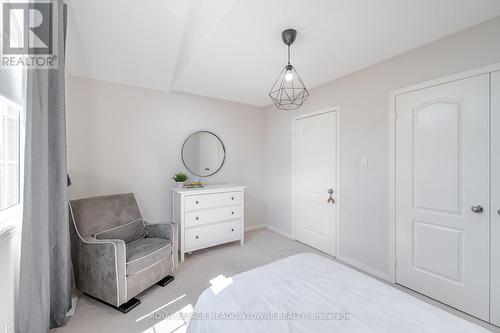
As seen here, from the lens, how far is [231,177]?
3.66 m

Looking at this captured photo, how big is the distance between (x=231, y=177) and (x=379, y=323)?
296cm

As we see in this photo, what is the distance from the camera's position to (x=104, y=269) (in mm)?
1773

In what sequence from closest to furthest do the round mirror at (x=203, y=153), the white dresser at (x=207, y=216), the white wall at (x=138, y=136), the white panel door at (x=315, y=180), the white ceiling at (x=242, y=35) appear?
the white ceiling at (x=242, y=35)
the white wall at (x=138, y=136)
the white dresser at (x=207, y=216)
the white panel door at (x=315, y=180)
the round mirror at (x=203, y=153)

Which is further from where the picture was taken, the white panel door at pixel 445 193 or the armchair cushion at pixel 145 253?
the armchair cushion at pixel 145 253

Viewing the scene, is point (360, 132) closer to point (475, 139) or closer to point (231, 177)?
point (475, 139)

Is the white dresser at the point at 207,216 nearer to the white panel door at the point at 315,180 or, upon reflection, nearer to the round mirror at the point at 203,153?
the round mirror at the point at 203,153

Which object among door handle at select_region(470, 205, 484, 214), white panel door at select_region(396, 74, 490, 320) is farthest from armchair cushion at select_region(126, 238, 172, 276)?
door handle at select_region(470, 205, 484, 214)

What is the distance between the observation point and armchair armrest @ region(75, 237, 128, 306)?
5.69ft

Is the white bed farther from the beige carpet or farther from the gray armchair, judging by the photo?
the gray armchair

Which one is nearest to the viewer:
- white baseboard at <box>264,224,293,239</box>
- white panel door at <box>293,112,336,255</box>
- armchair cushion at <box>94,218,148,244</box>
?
armchair cushion at <box>94,218,148,244</box>

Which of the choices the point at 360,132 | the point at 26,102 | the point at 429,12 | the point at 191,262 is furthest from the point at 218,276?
the point at 429,12

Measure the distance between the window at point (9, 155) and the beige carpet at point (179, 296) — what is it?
1072mm

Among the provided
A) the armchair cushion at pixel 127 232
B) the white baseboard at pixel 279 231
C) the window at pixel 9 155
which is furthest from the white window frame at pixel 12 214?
the white baseboard at pixel 279 231

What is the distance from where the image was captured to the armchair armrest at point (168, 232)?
2311 millimetres
